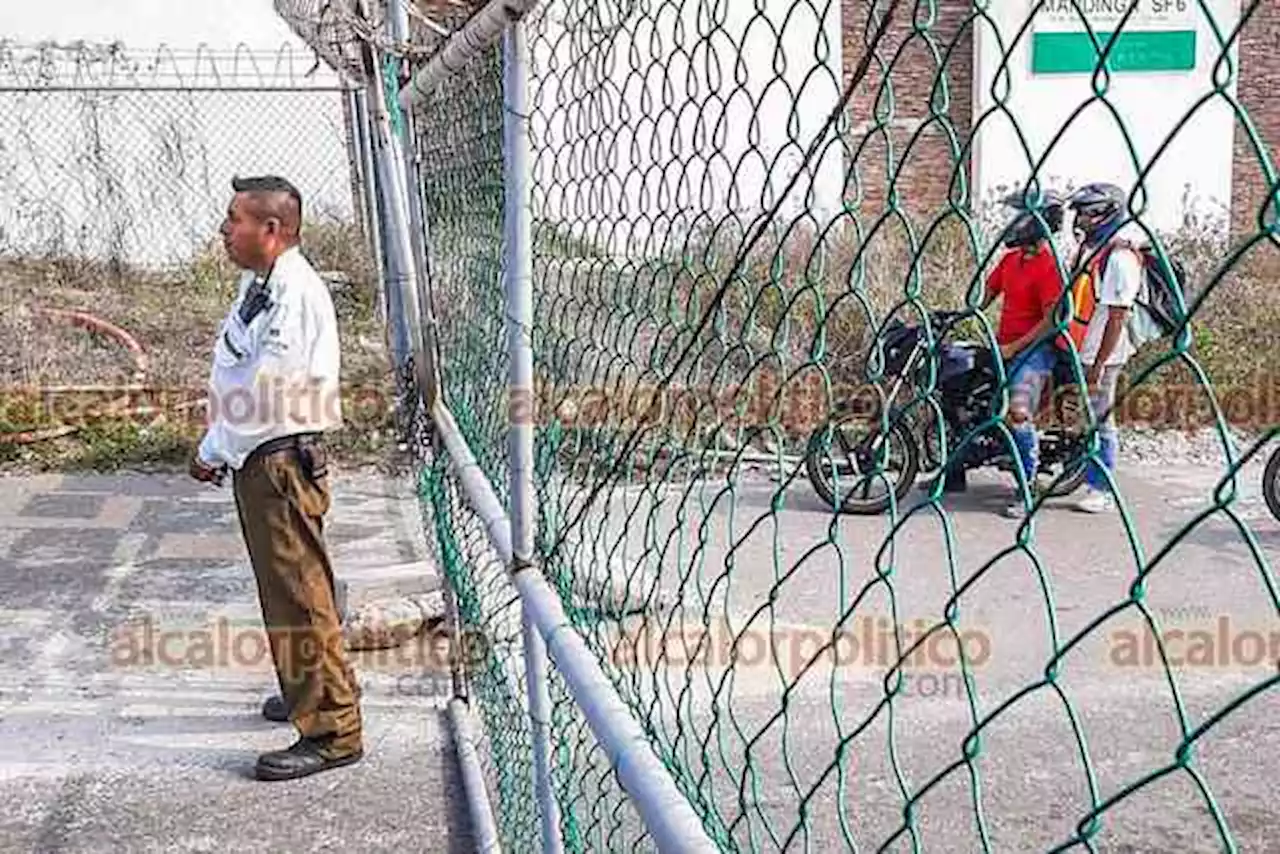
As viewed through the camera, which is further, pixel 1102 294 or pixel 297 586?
pixel 297 586

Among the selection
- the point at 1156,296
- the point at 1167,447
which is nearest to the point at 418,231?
the point at 1156,296

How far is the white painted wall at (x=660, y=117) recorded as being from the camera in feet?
4.43

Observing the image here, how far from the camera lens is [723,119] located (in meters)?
1.44

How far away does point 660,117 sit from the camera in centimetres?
164

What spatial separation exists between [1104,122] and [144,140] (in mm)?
10191

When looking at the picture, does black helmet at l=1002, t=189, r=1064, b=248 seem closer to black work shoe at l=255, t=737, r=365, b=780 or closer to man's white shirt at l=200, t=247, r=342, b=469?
man's white shirt at l=200, t=247, r=342, b=469

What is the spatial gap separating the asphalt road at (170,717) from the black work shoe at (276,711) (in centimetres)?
2

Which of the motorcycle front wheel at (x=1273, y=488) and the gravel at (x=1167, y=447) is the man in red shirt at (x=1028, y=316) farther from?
the gravel at (x=1167, y=447)

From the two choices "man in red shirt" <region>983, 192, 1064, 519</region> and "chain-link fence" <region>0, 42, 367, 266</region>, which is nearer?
"man in red shirt" <region>983, 192, 1064, 519</region>

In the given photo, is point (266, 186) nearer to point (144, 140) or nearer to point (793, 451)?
point (793, 451)

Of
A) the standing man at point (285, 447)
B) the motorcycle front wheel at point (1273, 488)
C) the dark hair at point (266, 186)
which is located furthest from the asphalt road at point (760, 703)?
the dark hair at point (266, 186)

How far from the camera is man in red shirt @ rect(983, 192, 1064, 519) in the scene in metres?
1.01

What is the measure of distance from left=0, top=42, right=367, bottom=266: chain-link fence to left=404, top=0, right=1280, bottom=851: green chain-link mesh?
19.8ft

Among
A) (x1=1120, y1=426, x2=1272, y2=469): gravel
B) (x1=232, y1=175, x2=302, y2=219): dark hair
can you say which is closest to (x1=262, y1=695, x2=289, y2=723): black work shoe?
(x1=232, y1=175, x2=302, y2=219): dark hair
